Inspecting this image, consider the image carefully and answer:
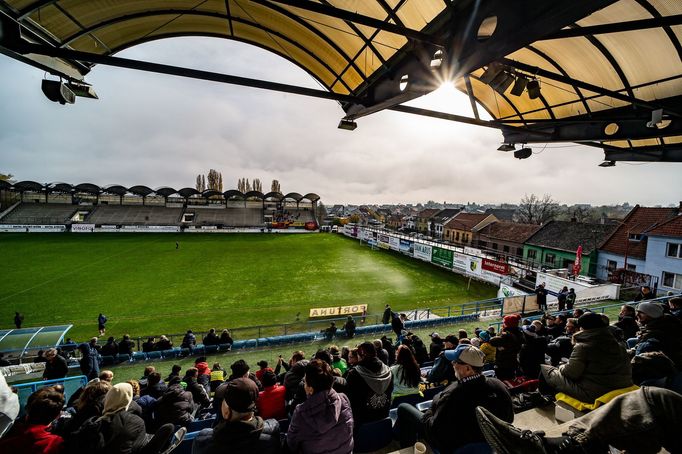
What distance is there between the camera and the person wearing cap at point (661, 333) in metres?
3.88

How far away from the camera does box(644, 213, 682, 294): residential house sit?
17891mm

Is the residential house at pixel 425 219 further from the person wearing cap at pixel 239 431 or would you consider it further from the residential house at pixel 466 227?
the person wearing cap at pixel 239 431

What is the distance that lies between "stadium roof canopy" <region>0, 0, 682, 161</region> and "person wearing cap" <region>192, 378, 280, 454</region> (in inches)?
145

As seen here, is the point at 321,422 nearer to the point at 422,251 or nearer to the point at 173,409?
the point at 173,409

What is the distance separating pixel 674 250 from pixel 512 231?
1673 centimetres

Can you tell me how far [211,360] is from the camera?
9.66 metres

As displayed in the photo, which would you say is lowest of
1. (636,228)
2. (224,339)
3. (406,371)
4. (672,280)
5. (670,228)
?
(224,339)

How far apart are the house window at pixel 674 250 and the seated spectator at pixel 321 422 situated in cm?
2591

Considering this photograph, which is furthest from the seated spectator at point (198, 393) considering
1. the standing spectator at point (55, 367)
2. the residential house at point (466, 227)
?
the residential house at point (466, 227)

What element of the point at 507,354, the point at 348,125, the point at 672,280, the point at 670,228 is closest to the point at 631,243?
the point at 670,228

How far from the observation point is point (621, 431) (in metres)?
1.98

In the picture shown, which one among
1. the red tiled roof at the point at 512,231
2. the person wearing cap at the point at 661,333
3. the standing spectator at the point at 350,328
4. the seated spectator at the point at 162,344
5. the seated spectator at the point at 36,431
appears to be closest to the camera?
the seated spectator at the point at 36,431

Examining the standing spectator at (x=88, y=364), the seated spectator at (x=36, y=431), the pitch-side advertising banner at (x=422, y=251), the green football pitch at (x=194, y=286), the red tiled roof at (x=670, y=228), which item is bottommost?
the green football pitch at (x=194, y=286)

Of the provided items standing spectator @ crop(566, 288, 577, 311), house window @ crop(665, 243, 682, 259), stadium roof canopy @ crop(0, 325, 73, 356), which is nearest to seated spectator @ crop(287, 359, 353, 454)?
stadium roof canopy @ crop(0, 325, 73, 356)
